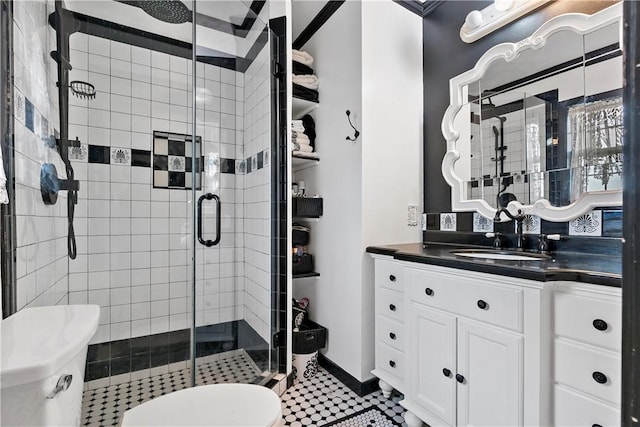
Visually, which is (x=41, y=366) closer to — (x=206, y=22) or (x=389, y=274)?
(x=389, y=274)

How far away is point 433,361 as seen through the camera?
1.40 m

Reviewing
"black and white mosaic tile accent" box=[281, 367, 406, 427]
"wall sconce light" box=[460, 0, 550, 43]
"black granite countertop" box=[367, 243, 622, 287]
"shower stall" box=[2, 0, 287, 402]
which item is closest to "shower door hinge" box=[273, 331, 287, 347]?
"shower stall" box=[2, 0, 287, 402]

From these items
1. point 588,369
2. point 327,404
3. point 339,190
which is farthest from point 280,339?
point 588,369

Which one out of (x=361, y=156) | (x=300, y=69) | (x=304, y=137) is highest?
(x=300, y=69)

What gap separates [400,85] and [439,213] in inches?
35.4

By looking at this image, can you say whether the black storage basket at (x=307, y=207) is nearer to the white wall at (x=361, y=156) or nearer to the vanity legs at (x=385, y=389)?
the white wall at (x=361, y=156)

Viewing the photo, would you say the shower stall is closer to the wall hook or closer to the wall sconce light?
the wall hook

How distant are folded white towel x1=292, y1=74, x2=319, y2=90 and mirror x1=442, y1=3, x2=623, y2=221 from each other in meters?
0.93

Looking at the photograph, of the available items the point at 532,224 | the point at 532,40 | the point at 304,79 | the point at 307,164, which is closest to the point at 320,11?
the point at 304,79

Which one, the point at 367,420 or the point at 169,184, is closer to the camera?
the point at 367,420

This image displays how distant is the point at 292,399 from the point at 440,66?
2.30 metres

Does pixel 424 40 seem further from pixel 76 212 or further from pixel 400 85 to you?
pixel 76 212

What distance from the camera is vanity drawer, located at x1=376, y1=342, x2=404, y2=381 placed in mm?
1642

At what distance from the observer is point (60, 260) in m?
1.61
